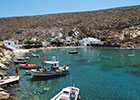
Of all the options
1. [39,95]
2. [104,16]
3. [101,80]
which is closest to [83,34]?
[104,16]

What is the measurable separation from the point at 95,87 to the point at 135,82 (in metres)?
10.6

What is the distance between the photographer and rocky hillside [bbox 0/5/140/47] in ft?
453

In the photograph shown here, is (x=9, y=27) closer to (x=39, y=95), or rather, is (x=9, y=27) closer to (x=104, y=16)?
(x=104, y=16)

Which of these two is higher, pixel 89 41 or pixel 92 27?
pixel 92 27

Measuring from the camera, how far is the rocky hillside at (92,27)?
138025mm

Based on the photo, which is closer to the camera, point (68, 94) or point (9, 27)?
point (68, 94)

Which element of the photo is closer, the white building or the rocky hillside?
the rocky hillside

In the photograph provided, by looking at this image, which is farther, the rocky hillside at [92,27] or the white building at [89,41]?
the white building at [89,41]

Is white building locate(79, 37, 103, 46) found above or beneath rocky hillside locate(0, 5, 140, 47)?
beneath

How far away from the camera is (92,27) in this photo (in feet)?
559

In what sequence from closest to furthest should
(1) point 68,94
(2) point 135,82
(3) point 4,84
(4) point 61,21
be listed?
(1) point 68,94 → (3) point 4,84 → (2) point 135,82 → (4) point 61,21

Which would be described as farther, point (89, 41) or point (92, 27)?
point (92, 27)

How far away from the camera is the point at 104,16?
603 feet

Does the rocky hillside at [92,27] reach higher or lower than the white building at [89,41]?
higher
